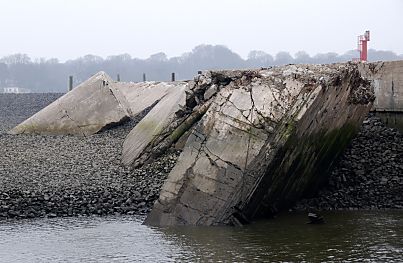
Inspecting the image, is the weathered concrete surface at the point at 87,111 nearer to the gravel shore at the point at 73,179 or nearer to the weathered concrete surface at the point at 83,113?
the weathered concrete surface at the point at 83,113

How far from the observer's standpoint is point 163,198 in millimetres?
11164

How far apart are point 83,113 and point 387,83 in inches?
346

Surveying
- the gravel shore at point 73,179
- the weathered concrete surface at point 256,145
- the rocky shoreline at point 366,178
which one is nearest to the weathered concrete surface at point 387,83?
the rocky shoreline at point 366,178

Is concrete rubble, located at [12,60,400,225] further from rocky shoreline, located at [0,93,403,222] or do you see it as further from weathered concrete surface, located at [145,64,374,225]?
rocky shoreline, located at [0,93,403,222]

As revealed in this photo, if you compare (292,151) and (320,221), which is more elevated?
(292,151)

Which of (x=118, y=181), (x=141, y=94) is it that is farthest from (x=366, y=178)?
(x=141, y=94)

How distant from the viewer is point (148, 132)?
1636 cm

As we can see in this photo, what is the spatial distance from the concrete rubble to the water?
1.31 feet

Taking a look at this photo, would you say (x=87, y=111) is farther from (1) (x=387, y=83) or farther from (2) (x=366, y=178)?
(2) (x=366, y=178)

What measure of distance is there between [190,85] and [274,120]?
381cm

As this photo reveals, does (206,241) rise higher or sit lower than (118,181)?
lower

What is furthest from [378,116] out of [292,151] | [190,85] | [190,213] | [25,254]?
[25,254]

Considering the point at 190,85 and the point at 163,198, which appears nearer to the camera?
the point at 163,198

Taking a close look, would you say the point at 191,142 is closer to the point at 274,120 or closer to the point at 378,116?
the point at 274,120
